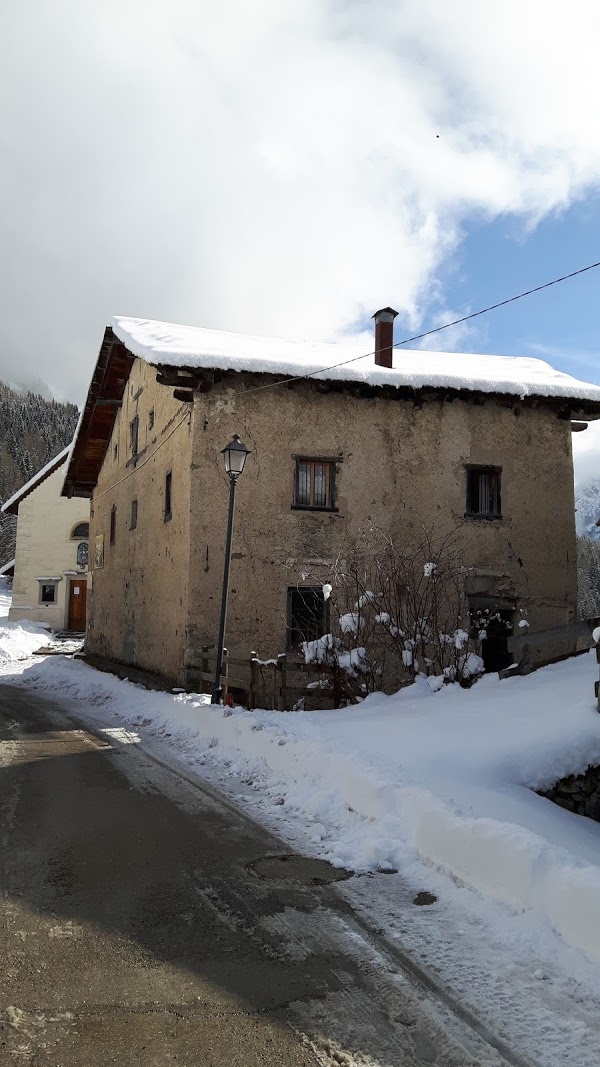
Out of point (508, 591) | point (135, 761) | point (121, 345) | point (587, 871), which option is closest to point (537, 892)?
point (587, 871)

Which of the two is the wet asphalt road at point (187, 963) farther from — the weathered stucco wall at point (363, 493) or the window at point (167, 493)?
the window at point (167, 493)

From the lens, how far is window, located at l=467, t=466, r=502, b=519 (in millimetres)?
15862

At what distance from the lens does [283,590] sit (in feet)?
48.1

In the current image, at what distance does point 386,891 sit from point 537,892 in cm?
95

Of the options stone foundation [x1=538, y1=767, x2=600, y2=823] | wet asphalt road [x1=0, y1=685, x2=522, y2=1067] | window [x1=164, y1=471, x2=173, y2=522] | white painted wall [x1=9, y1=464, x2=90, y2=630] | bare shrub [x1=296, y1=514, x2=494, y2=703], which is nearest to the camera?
wet asphalt road [x1=0, y1=685, x2=522, y2=1067]

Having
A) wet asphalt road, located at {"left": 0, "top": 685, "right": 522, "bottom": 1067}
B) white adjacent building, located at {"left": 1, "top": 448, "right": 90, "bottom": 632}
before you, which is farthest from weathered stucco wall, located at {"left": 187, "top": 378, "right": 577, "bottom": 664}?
white adjacent building, located at {"left": 1, "top": 448, "right": 90, "bottom": 632}

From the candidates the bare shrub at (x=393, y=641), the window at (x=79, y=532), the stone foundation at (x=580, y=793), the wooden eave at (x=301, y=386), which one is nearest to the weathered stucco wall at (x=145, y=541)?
the wooden eave at (x=301, y=386)

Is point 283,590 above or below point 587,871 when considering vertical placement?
above

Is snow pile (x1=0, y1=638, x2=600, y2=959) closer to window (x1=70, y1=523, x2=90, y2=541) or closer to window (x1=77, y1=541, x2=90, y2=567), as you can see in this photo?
window (x1=77, y1=541, x2=90, y2=567)

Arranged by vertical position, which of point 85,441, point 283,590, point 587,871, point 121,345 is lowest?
point 587,871

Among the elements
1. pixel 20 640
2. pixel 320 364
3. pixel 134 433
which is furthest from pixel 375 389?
pixel 20 640

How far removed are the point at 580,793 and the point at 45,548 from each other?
3337 cm

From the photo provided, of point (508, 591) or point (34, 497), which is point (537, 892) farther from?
point (34, 497)

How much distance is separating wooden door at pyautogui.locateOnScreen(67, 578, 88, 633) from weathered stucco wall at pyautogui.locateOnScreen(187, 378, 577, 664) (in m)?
24.2
